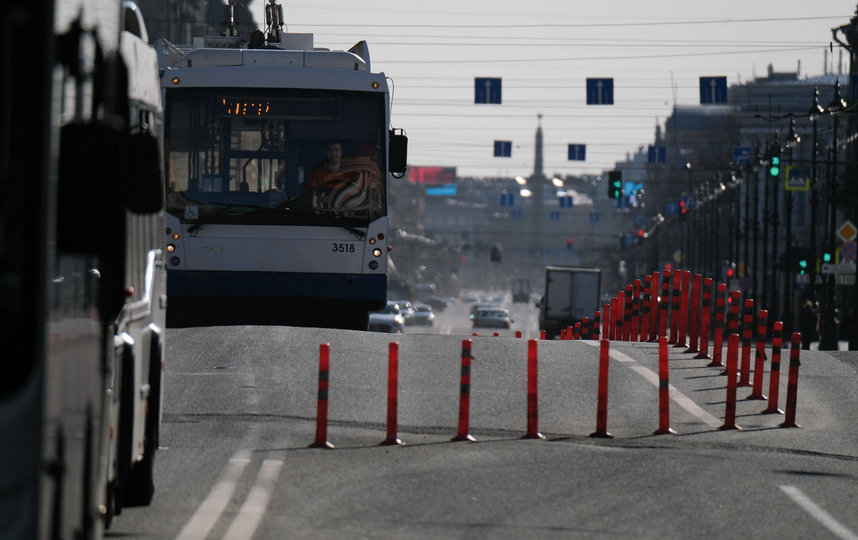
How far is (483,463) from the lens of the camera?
1265 cm

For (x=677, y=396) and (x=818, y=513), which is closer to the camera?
(x=818, y=513)

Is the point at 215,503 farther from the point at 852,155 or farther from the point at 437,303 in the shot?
the point at 437,303

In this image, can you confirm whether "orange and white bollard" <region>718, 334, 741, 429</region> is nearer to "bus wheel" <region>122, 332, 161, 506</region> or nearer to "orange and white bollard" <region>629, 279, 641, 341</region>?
"bus wheel" <region>122, 332, 161, 506</region>

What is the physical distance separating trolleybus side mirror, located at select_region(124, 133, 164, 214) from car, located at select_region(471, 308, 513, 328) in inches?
3394

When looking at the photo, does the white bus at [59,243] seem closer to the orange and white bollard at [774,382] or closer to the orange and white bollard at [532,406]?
Answer: the orange and white bollard at [532,406]

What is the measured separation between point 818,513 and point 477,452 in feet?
11.5

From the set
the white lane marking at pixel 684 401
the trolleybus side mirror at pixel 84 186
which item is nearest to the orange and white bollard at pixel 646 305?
the white lane marking at pixel 684 401

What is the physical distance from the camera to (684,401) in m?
18.0

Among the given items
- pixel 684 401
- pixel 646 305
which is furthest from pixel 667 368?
pixel 646 305

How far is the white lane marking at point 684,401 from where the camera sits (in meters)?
16.5

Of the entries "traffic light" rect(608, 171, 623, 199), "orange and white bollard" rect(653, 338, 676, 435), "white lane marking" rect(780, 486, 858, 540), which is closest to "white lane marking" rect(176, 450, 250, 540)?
"white lane marking" rect(780, 486, 858, 540)

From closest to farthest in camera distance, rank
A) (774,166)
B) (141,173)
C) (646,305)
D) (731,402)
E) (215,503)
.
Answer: (141,173) < (215,503) < (731,402) < (646,305) < (774,166)

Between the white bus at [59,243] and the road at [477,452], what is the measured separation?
3.19 meters

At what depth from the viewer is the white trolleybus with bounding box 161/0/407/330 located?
21.5 meters
